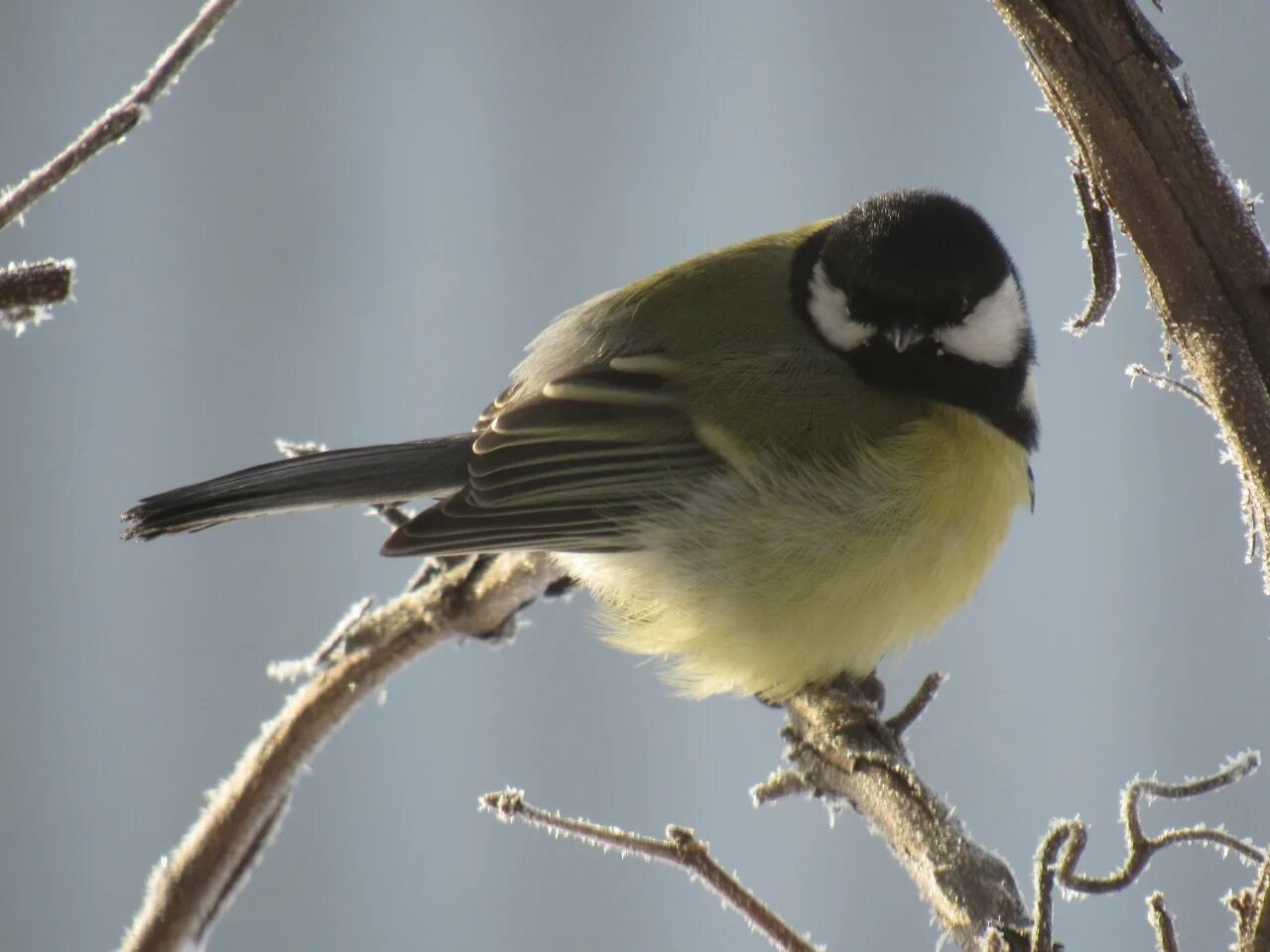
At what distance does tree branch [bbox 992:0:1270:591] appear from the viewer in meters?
0.70

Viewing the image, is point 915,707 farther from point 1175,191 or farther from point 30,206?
point 30,206

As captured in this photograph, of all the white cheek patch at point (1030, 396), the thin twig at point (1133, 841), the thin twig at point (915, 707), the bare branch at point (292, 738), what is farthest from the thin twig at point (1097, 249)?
the white cheek patch at point (1030, 396)

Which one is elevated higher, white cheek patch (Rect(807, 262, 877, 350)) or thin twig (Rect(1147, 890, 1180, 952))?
white cheek patch (Rect(807, 262, 877, 350))

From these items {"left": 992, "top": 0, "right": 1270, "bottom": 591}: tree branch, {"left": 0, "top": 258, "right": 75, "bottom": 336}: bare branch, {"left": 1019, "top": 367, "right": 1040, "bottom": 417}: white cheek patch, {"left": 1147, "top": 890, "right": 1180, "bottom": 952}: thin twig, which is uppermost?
{"left": 1019, "top": 367, "right": 1040, "bottom": 417}: white cheek patch

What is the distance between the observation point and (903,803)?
95cm

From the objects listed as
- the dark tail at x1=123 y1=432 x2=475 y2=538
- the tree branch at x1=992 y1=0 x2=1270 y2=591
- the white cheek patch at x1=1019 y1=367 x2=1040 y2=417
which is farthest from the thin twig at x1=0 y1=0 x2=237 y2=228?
the white cheek patch at x1=1019 y1=367 x2=1040 y2=417

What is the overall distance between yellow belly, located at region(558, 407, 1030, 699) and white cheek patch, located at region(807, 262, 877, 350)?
0.15m

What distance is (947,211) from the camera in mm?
1587

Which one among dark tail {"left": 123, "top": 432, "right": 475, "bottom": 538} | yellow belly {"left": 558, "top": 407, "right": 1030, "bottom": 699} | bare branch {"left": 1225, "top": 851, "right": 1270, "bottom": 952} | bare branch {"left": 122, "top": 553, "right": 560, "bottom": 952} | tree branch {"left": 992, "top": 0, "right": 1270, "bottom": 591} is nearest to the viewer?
bare branch {"left": 1225, "top": 851, "right": 1270, "bottom": 952}

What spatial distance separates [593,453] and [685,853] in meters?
0.91

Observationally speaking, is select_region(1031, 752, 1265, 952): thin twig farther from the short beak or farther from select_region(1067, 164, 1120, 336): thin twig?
the short beak

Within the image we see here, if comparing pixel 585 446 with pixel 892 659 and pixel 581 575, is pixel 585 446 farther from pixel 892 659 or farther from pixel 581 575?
pixel 892 659

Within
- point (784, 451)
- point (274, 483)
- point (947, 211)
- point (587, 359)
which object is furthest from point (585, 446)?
point (947, 211)

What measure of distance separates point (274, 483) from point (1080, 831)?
1.01m
